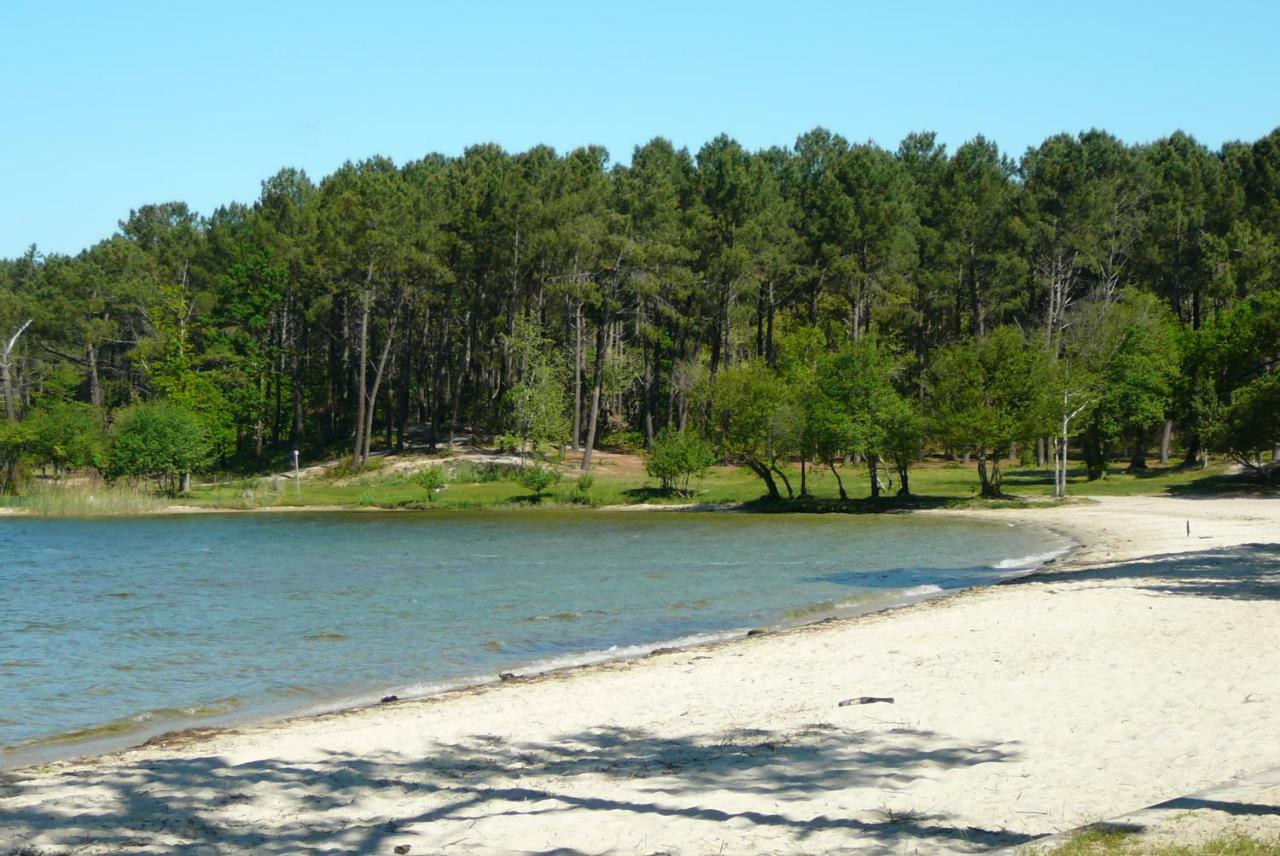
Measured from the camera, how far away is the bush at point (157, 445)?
62.4 m

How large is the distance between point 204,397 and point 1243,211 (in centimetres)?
6219

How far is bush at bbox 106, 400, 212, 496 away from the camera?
62.4 m

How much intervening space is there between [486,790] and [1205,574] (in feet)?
61.2

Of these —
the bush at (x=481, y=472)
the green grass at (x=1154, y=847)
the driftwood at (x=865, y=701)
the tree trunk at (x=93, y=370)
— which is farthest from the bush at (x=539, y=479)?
the green grass at (x=1154, y=847)

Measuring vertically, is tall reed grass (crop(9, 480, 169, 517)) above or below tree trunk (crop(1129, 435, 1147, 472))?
below

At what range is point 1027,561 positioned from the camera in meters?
31.4

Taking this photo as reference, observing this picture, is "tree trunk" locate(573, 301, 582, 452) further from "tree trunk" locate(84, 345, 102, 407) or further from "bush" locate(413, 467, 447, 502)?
"tree trunk" locate(84, 345, 102, 407)

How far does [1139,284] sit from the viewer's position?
2761 inches

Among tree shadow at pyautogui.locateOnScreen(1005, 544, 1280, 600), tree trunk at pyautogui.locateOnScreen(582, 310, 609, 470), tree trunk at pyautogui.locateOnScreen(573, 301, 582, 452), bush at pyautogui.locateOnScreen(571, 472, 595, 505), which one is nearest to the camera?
tree shadow at pyautogui.locateOnScreen(1005, 544, 1280, 600)

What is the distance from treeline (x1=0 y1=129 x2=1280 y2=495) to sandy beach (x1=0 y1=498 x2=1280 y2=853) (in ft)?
113

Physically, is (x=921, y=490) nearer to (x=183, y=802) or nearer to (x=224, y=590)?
(x=224, y=590)

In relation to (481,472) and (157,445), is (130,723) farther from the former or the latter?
(157,445)

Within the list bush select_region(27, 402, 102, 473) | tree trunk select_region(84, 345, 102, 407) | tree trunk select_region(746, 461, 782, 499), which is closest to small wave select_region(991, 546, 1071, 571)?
tree trunk select_region(746, 461, 782, 499)

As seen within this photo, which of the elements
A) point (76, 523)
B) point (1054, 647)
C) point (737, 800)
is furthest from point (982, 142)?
point (737, 800)
